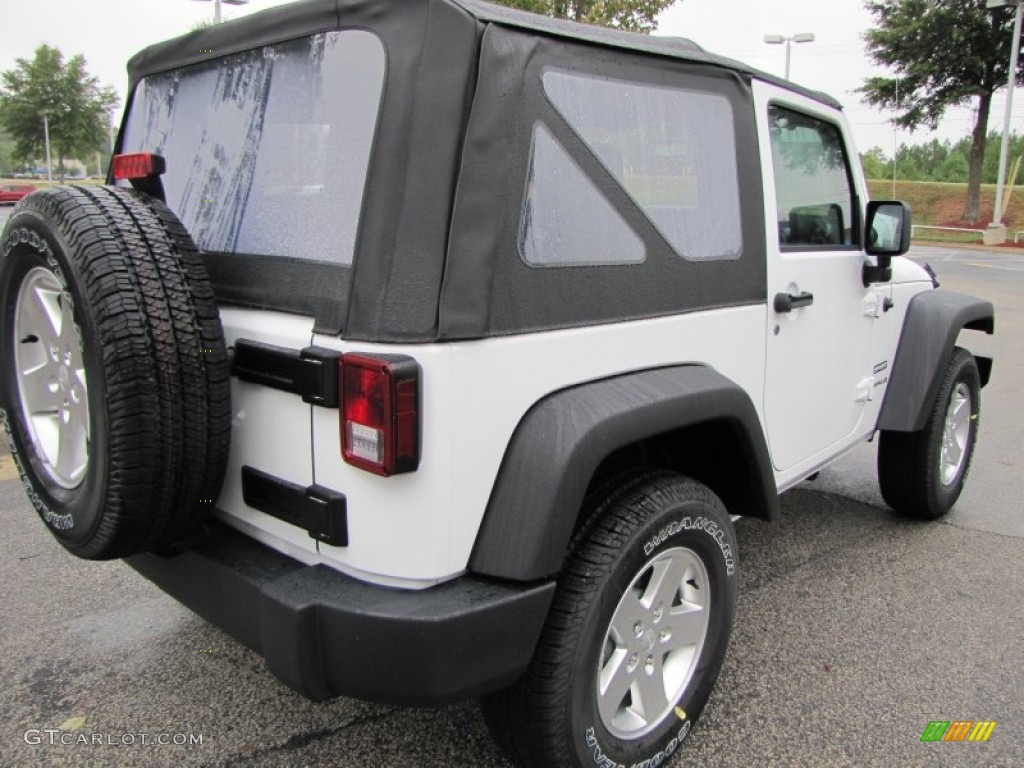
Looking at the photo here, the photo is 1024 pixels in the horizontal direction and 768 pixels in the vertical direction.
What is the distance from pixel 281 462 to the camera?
193 centimetres

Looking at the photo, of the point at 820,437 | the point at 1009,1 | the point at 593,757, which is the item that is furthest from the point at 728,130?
the point at 1009,1

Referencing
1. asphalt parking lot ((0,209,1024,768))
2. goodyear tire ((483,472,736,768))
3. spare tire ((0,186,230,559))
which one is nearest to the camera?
spare tire ((0,186,230,559))

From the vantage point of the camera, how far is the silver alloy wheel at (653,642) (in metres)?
2.10

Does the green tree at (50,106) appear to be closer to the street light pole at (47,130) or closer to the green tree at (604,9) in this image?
the street light pole at (47,130)

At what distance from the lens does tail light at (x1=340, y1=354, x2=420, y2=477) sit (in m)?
1.64

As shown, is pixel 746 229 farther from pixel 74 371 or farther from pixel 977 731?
pixel 74 371

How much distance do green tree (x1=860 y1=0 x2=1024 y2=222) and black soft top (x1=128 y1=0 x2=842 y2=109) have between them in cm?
3017

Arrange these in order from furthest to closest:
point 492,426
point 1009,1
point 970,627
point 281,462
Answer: point 1009,1 < point 970,627 < point 281,462 < point 492,426

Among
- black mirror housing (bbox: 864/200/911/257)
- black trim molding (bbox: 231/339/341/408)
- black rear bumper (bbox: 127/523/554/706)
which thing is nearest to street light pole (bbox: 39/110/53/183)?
black mirror housing (bbox: 864/200/911/257)

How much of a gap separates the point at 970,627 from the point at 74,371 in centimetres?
311

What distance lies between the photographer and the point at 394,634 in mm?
1682

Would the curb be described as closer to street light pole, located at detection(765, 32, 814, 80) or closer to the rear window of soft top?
street light pole, located at detection(765, 32, 814, 80)

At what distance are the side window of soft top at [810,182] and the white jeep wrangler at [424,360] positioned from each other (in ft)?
1.03

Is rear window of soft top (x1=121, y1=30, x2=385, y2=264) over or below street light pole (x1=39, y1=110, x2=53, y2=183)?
below
